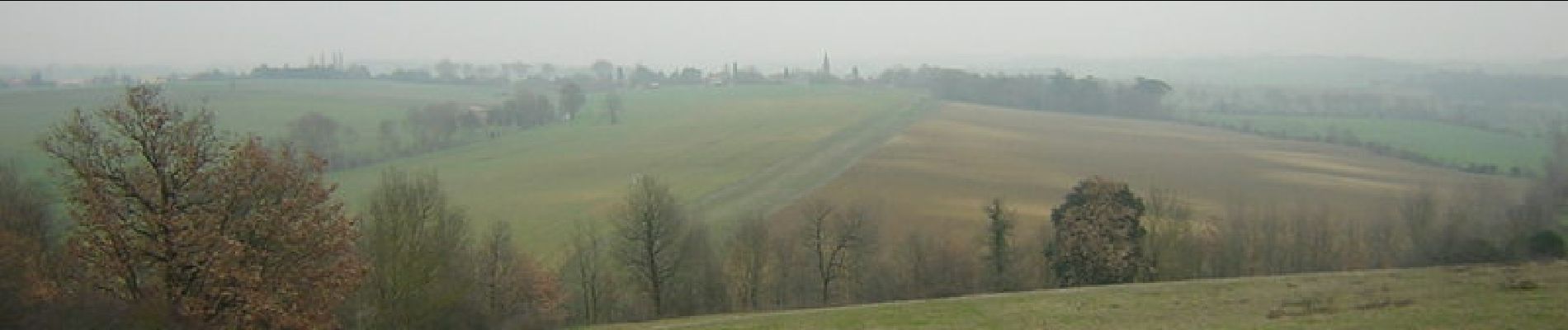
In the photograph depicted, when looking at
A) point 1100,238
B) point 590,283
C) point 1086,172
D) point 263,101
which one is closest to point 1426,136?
point 1086,172

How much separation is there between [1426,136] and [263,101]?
140 metres

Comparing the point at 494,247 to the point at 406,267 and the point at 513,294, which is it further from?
the point at 406,267

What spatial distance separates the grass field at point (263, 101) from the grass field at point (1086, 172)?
52.1 m

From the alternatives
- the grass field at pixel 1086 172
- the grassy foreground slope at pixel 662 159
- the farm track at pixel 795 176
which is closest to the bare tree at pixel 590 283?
the grassy foreground slope at pixel 662 159

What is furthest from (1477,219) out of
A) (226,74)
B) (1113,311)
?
(226,74)

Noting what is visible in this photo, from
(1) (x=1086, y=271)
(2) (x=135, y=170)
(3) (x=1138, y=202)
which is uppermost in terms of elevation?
(2) (x=135, y=170)

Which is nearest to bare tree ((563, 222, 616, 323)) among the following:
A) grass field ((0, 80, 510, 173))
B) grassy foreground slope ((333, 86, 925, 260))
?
grassy foreground slope ((333, 86, 925, 260))

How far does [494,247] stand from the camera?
39.5 m

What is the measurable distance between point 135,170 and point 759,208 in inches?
1712

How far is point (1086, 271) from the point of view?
1672 inches

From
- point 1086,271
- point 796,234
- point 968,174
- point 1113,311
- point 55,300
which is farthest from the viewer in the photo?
point 968,174

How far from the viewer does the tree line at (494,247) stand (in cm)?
1930

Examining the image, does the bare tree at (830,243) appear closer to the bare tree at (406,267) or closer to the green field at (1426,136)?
the bare tree at (406,267)

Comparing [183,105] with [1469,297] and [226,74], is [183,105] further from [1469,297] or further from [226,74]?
[226,74]
